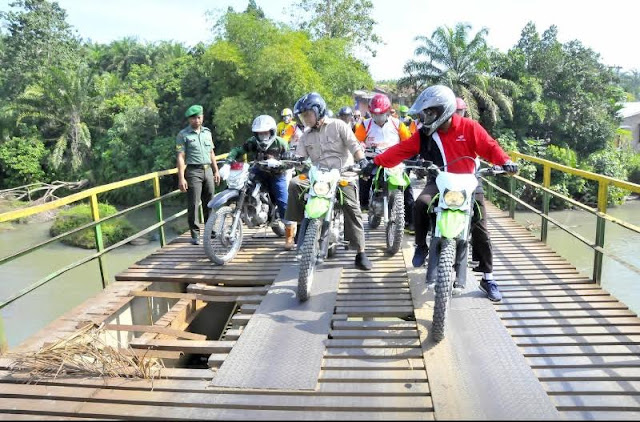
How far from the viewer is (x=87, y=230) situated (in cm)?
2381

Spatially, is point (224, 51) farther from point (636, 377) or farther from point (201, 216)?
point (636, 377)

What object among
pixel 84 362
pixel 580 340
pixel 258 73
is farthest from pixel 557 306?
pixel 258 73

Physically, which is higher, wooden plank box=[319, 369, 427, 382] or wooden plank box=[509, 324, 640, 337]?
wooden plank box=[319, 369, 427, 382]

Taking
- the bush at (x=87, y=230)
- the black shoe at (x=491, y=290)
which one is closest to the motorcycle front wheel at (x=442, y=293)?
the black shoe at (x=491, y=290)

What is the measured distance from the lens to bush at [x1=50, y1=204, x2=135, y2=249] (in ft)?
78.1

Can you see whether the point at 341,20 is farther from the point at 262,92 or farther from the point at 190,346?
the point at 190,346

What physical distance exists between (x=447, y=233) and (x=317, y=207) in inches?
46.3

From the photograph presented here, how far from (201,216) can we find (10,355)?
4.15 metres

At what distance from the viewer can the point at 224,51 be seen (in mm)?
22781

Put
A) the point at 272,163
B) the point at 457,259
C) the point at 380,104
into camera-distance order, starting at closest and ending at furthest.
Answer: the point at 457,259, the point at 272,163, the point at 380,104

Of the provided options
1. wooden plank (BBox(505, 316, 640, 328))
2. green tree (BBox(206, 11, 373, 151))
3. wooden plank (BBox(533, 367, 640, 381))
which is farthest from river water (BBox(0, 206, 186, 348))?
wooden plank (BBox(533, 367, 640, 381))

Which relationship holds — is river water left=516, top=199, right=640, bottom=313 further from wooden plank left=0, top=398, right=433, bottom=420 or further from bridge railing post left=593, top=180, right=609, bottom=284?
wooden plank left=0, top=398, right=433, bottom=420

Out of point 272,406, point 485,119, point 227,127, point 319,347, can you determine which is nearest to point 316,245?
point 319,347

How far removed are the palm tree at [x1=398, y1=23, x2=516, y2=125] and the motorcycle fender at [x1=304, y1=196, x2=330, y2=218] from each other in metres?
22.3
